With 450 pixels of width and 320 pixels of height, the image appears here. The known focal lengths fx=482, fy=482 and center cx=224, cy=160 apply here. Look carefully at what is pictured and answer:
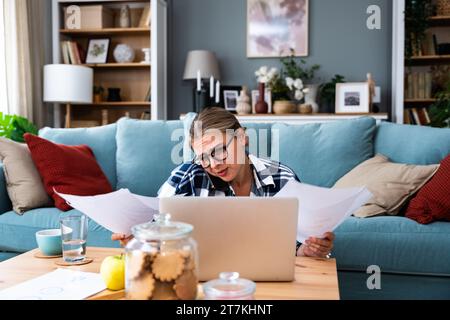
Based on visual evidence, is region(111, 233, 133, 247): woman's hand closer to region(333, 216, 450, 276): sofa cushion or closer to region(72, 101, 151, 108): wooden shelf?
region(333, 216, 450, 276): sofa cushion

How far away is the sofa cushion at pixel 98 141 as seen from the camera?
9.12 feet

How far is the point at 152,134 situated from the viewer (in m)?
2.75

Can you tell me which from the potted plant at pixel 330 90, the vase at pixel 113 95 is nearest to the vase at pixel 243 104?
the potted plant at pixel 330 90

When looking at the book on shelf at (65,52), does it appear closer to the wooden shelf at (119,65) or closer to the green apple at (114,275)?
the wooden shelf at (119,65)

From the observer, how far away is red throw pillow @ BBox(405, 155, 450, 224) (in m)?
2.04

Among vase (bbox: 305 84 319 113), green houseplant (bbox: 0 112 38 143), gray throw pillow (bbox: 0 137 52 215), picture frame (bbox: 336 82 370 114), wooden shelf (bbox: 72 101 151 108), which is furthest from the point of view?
wooden shelf (bbox: 72 101 151 108)

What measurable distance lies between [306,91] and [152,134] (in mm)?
1916

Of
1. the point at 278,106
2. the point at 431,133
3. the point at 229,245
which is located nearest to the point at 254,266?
the point at 229,245

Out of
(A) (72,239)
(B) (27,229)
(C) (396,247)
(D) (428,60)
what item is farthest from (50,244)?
(D) (428,60)

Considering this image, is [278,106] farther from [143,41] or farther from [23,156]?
[23,156]

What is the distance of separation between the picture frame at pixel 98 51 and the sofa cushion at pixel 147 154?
1.96 m

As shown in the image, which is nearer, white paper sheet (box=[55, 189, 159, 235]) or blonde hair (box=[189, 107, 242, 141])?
white paper sheet (box=[55, 189, 159, 235])

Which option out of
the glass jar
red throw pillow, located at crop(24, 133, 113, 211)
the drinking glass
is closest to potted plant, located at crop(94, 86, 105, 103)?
red throw pillow, located at crop(24, 133, 113, 211)

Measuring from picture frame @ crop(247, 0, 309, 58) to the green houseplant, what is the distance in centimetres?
218
